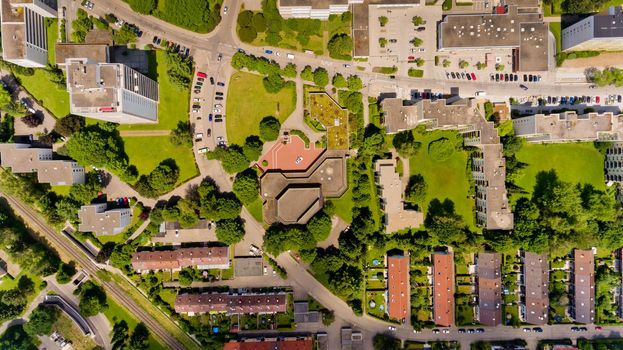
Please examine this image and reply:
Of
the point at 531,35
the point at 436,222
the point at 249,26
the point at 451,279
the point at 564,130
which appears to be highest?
the point at 249,26

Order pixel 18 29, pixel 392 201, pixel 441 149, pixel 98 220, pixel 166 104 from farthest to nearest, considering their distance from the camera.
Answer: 1. pixel 166 104
2. pixel 441 149
3. pixel 392 201
4. pixel 98 220
5. pixel 18 29

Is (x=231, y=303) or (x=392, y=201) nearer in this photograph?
(x=392, y=201)

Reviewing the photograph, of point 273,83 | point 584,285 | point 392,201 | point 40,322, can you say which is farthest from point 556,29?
point 40,322

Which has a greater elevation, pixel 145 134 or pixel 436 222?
pixel 145 134

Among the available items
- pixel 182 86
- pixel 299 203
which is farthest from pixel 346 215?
pixel 182 86

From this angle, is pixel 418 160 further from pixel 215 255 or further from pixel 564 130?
pixel 215 255

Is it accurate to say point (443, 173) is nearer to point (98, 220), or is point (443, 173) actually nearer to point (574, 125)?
point (574, 125)
